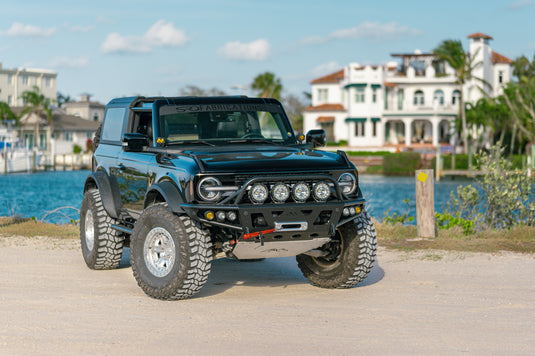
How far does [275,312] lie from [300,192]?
1187 millimetres

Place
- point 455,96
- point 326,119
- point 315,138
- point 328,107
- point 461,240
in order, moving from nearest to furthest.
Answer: point 315,138
point 461,240
point 455,96
point 326,119
point 328,107

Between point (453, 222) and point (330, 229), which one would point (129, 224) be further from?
point (453, 222)

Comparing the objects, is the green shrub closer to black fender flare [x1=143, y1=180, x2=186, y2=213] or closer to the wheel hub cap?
the wheel hub cap

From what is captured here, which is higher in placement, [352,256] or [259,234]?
[259,234]

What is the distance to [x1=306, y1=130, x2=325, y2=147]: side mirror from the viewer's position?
933 cm

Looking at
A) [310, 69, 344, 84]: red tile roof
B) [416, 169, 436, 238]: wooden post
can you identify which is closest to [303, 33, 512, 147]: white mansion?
[310, 69, 344, 84]: red tile roof

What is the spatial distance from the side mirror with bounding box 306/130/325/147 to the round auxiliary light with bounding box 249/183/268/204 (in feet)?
5.65

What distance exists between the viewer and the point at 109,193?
9.95 metres

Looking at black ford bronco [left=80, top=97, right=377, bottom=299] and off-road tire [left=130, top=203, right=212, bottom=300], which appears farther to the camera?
off-road tire [left=130, top=203, right=212, bottom=300]

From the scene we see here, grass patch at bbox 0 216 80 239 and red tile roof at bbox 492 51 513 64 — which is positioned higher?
red tile roof at bbox 492 51 513 64

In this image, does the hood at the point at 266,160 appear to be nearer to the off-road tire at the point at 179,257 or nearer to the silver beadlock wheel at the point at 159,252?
the off-road tire at the point at 179,257

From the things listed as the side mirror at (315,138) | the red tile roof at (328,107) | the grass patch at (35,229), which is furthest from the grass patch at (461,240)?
the red tile roof at (328,107)

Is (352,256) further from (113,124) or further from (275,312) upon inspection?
(113,124)

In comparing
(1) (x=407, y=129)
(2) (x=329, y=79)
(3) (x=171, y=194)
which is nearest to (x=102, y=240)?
(3) (x=171, y=194)
